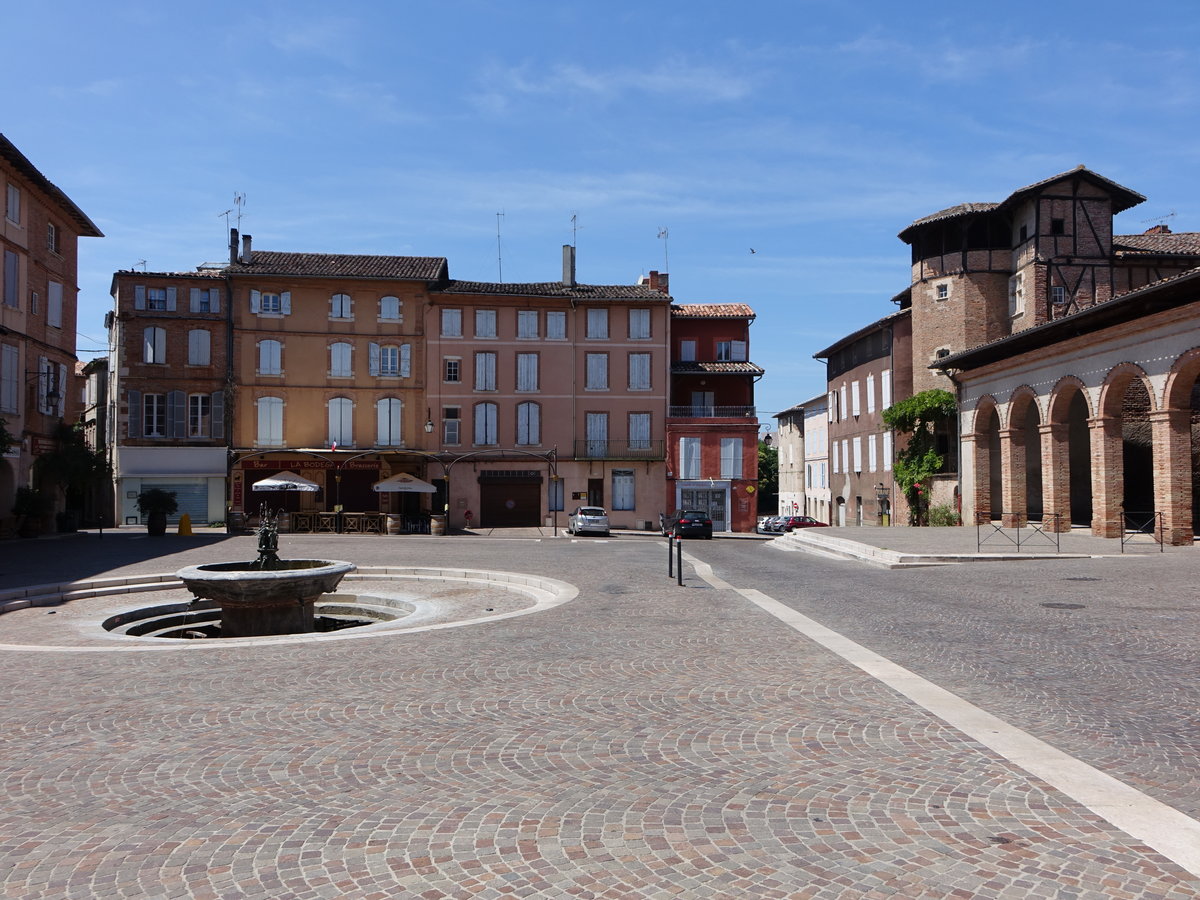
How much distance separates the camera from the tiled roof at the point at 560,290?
43188 millimetres

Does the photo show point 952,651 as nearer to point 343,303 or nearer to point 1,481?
point 1,481

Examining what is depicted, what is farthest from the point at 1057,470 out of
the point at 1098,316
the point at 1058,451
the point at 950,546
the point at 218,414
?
the point at 218,414

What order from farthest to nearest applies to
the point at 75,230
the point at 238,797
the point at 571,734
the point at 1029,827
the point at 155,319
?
the point at 155,319, the point at 75,230, the point at 571,734, the point at 238,797, the point at 1029,827

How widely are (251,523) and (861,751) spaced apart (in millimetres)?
34237

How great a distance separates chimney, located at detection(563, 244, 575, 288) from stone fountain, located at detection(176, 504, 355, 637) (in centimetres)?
3259

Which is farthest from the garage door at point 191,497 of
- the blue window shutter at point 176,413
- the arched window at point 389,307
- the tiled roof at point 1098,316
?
the tiled roof at point 1098,316

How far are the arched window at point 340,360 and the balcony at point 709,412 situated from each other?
15.3m

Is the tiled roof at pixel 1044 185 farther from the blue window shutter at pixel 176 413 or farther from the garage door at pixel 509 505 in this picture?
the blue window shutter at pixel 176 413

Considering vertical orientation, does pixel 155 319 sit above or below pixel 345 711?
above

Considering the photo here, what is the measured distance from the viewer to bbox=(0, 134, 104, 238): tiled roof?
2752 cm

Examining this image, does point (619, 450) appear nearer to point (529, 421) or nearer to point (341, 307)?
point (529, 421)

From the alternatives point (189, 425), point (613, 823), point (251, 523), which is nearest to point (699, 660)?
point (613, 823)

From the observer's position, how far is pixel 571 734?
6.33 m

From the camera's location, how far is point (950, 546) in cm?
2330
